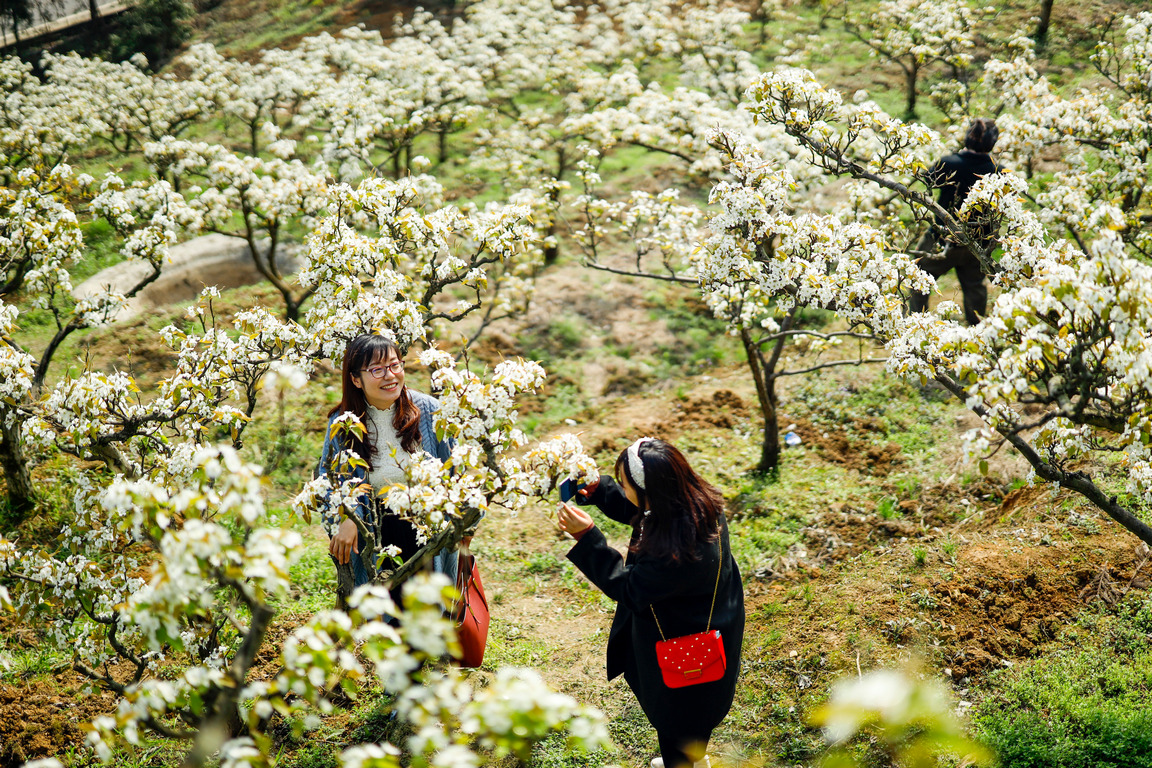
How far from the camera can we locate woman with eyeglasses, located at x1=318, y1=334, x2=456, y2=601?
4.11 meters

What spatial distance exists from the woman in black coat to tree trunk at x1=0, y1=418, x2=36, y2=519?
5338mm

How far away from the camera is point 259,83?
44.7 feet

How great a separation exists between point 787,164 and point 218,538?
23.6 ft

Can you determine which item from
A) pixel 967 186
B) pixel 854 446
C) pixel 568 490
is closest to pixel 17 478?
pixel 568 490

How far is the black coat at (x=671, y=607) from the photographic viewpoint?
11.7 feet

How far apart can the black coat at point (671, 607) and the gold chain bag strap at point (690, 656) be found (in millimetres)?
45

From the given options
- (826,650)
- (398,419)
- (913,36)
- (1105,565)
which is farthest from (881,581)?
(913,36)

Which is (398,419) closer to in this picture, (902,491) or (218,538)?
(218,538)

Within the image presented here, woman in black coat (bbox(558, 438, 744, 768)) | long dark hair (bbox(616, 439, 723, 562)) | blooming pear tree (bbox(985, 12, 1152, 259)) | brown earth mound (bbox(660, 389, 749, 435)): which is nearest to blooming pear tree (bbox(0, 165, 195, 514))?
woman in black coat (bbox(558, 438, 744, 768))

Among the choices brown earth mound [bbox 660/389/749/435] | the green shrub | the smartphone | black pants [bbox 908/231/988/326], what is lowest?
brown earth mound [bbox 660/389/749/435]

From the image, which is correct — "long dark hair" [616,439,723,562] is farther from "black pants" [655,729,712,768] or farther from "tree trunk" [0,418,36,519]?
"tree trunk" [0,418,36,519]

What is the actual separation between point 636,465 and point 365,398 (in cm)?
165

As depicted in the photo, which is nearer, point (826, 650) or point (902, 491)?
point (826, 650)

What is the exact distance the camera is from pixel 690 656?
12.0ft
